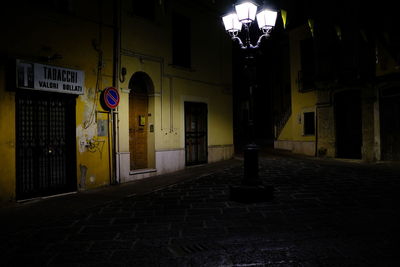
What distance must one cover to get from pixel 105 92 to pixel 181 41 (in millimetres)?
4756

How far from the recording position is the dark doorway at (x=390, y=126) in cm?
1290

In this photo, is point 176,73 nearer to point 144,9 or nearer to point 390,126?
point 144,9

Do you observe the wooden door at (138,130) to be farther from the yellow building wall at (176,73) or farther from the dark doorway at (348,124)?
the dark doorway at (348,124)

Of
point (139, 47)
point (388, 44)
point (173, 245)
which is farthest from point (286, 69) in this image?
point (173, 245)

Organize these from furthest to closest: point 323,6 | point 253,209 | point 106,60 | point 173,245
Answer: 1. point 323,6
2. point 106,60
3. point 253,209
4. point 173,245

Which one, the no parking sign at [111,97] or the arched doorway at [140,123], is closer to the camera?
the no parking sign at [111,97]

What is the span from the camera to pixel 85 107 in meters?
8.43

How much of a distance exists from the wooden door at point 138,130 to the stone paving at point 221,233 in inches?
145

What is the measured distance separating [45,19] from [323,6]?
13513 millimetres

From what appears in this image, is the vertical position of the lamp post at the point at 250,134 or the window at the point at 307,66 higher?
the window at the point at 307,66

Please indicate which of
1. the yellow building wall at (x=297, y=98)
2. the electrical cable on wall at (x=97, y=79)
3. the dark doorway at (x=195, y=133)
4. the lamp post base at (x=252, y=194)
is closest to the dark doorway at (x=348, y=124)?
the yellow building wall at (x=297, y=98)

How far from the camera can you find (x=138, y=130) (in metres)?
10.9

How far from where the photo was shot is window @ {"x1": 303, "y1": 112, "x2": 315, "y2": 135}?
17.3m

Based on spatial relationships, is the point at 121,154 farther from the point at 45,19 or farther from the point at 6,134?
the point at 45,19
